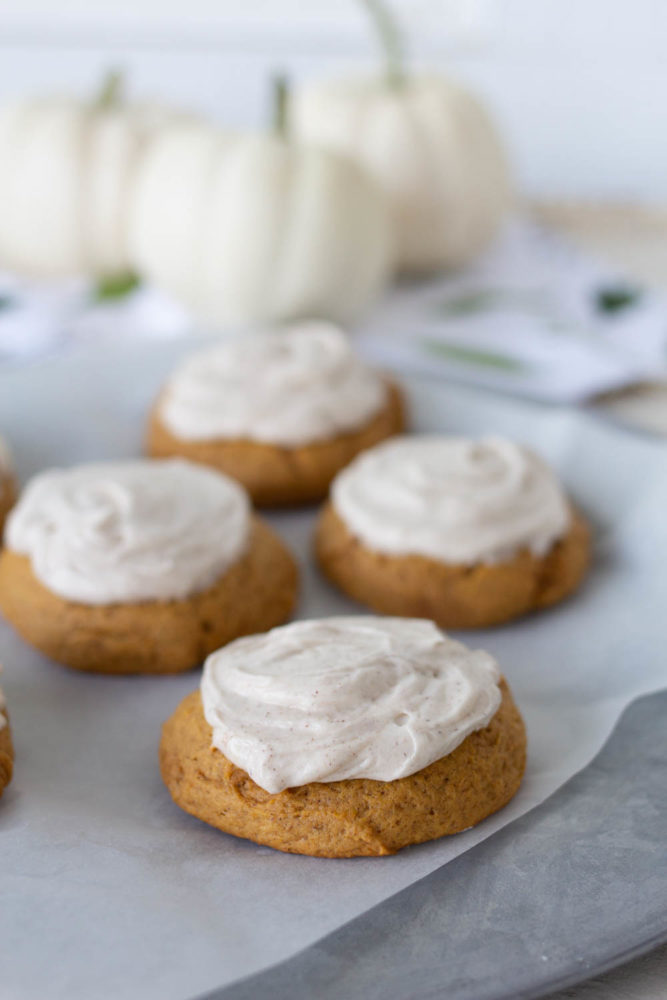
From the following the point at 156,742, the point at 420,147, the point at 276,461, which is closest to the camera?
the point at 156,742

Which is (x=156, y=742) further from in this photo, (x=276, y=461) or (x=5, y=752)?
(x=276, y=461)

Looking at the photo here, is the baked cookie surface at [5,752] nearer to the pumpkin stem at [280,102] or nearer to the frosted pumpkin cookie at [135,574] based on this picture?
the frosted pumpkin cookie at [135,574]

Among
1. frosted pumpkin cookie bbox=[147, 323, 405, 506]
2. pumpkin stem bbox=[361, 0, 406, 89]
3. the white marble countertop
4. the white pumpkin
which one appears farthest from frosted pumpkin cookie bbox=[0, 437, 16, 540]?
pumpkin stem bbox=[361, 0, 406, 89]

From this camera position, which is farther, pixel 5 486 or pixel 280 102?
pixel 280 102

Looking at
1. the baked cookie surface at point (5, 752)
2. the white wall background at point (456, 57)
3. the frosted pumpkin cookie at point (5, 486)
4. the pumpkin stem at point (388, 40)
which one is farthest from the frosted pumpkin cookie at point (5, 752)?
the white wall background at point (456, 57)

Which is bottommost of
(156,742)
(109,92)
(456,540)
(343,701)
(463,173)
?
(156,742)

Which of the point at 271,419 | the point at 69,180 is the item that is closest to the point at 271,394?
the point at 271,419
